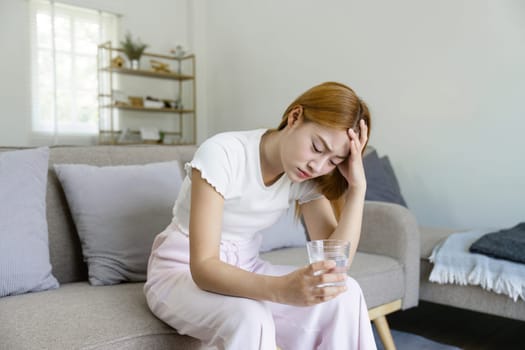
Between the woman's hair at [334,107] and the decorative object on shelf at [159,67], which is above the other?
the decorative object on shelf at [159,67]

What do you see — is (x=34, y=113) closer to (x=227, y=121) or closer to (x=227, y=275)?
(x=227, y=121)

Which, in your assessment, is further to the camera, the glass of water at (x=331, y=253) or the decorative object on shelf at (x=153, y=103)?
the decorative object on shelf at (x=153, y=103)

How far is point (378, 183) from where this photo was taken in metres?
2.52

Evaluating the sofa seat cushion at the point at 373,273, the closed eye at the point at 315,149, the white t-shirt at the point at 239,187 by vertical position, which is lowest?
the sofa seat cushion at the point at 373,273

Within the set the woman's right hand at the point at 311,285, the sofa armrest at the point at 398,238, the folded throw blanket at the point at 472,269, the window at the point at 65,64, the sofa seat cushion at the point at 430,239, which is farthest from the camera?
the window at the point at 65,64

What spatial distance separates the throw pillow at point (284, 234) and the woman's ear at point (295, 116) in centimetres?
87

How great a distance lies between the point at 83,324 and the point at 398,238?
1284 millimetres

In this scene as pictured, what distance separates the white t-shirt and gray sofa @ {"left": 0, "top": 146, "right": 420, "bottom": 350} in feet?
0.88

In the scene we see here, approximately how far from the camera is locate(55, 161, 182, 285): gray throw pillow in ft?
5.05

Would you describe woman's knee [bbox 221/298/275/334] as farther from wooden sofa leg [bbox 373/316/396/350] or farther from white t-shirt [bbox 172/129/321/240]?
wooden sofa leg [bbox 373/316/396/350]

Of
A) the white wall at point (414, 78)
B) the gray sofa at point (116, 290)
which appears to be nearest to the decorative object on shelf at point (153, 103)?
the white wall at point (414, 78)

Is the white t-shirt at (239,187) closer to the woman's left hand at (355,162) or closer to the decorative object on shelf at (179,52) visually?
the woman's left hand at (355,162)

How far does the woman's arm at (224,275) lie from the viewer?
96 centimetres

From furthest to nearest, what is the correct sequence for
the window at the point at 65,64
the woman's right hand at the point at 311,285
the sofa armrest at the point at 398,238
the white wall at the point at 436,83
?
the window at the point at 65,64
the white wall at the point at 436,83
the sofa armrest at the point at 398,238
the woman's right hand at the point at 311,285
